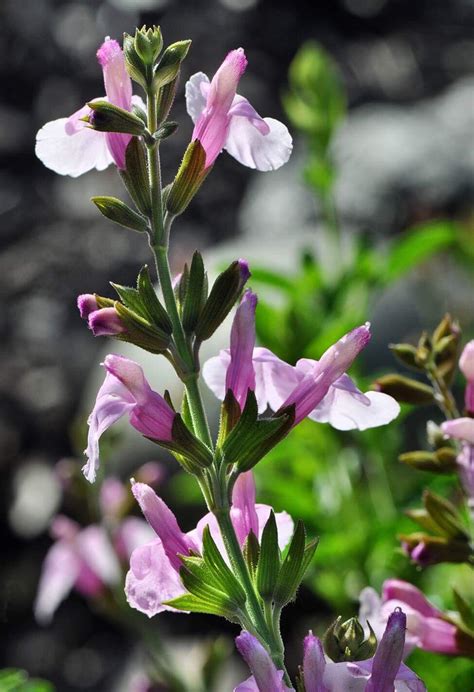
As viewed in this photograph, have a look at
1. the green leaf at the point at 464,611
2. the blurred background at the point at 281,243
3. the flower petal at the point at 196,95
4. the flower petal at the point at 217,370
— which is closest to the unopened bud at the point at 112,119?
the flower petal at the point at 196,95

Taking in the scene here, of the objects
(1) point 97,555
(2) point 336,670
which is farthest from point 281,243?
(2) point 336,670

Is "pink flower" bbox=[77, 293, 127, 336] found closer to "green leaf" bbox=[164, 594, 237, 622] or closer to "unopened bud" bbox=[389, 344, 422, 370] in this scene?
"green leaf" bbox=[164, 594, 237, 622]

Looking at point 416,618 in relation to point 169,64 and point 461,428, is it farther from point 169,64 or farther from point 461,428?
point 169,64

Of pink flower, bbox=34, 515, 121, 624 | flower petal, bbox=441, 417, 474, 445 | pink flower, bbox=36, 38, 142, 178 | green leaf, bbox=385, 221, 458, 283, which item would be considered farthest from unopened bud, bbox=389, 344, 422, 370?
pink flower, bbox=34, 515, 121, 624

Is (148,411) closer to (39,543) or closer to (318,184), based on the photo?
(318,184)

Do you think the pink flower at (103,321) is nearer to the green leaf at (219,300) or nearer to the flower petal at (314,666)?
the green leaf at (219,300)

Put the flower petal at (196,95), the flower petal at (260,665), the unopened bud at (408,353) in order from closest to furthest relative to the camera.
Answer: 1. the flower petal at (260,665)
2. the flower petal at (196,95)
3. the unopened bud at (408,353)
